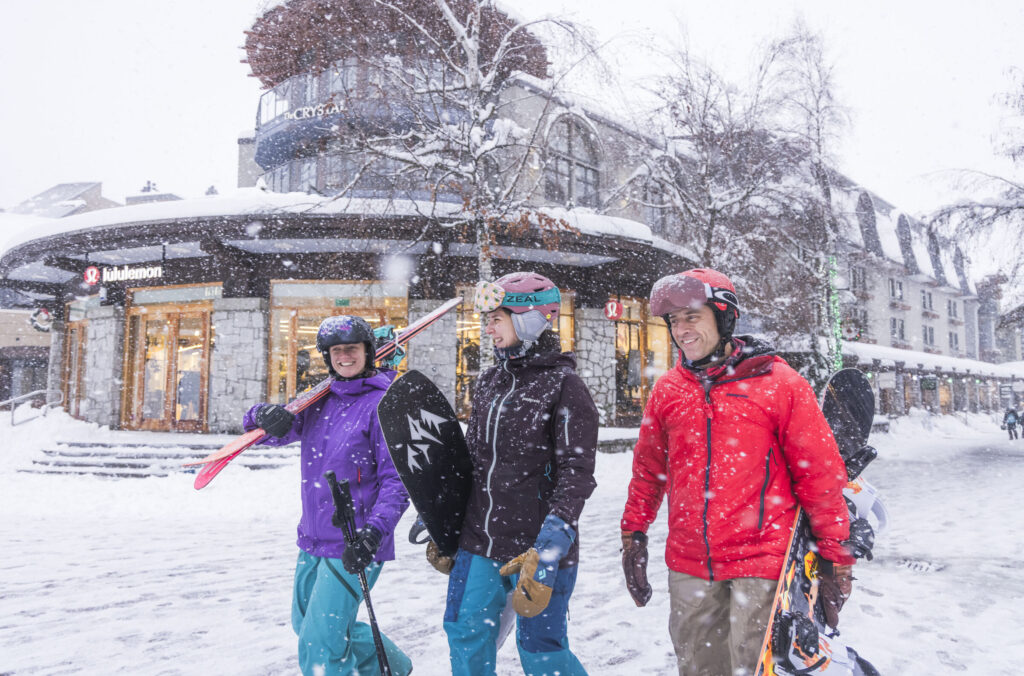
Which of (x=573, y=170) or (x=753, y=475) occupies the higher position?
(x=573, y=170)

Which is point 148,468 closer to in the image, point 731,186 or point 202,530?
point 202,530

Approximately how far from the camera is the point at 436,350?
14.0 meters

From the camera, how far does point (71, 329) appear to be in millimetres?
18234

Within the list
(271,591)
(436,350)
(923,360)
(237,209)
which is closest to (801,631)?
(271,591)

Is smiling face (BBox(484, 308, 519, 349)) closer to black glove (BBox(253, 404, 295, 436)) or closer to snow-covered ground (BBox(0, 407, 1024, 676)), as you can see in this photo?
black glove (BBox(253, 404, 295, 436))

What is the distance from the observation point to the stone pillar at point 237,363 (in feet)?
45.2

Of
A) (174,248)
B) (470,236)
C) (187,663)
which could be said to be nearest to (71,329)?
(174,248)

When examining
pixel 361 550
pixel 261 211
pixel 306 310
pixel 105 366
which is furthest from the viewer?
pixel 105 366

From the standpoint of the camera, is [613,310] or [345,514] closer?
[345,514]

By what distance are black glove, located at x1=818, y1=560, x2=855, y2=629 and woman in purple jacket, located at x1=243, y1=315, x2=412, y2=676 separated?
1.59 metres

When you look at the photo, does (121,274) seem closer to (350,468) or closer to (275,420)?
(275,420)

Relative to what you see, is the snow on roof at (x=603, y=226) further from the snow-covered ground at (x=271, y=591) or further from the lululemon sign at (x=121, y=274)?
the lululemon sign at (x=121, y=274)

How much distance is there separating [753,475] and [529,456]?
806 mm

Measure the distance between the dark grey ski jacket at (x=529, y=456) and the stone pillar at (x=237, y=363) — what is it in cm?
1260
